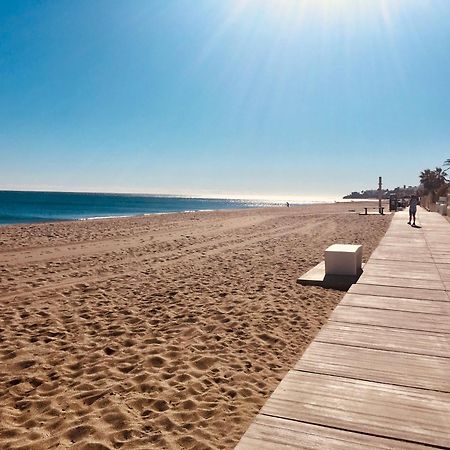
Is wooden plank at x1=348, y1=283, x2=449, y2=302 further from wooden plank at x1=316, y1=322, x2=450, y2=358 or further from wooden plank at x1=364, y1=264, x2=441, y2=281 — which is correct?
wooden plank at x1=316, y1=322, x2=450, y2=358

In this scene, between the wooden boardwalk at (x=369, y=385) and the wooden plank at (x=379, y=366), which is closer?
the wooden boardwalk at (x=369, y=385)

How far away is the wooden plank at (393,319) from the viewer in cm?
404

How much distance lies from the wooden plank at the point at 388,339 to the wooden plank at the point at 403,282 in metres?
2.21

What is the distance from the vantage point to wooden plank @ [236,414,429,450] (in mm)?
2055

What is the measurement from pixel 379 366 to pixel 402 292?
2771 mm

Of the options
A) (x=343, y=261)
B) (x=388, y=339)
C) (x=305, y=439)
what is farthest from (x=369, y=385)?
(x=343, y=261)

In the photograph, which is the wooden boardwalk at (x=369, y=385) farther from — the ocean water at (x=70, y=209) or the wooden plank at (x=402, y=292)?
the ocean water at (x=70, y=209)

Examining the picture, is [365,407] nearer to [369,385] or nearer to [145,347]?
[369,385]

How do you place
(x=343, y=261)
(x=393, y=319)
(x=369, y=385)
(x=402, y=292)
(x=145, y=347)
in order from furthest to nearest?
1. (x=343, y=261)
2. (x=402, y=292)
3. (x=145, y=347)
4. (x=393, y=319)
5. (x=369, y=385)

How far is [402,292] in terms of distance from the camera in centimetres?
549

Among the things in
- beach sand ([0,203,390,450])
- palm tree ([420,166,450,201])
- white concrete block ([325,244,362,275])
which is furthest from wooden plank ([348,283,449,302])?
palm tree ([420,166,450,201])

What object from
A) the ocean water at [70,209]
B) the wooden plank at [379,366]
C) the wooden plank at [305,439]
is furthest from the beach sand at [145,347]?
the ocean water at [70,209]

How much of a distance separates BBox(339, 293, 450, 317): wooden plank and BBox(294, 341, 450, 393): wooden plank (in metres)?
1.50

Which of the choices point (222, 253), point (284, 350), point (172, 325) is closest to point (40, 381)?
point (172, 325)
